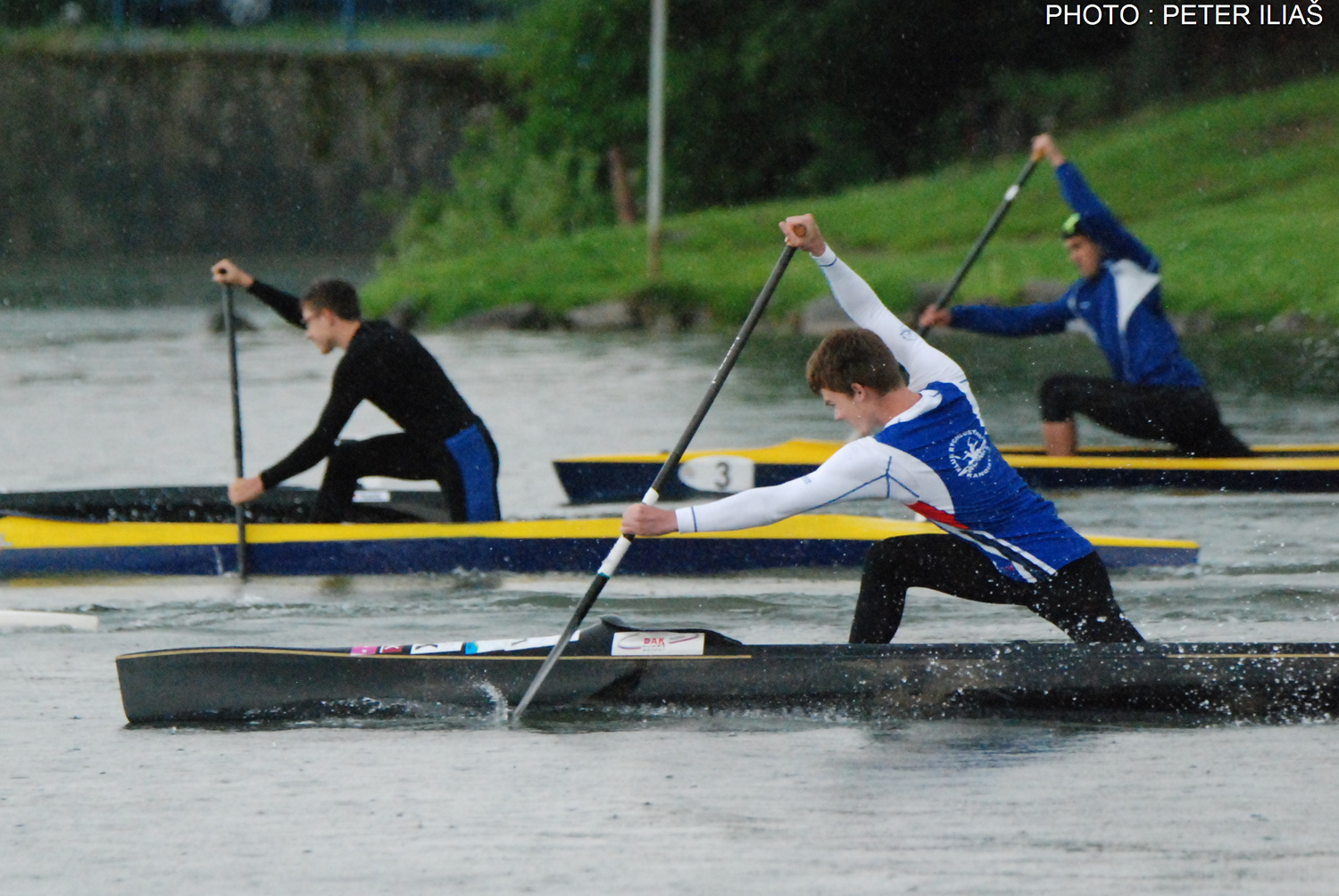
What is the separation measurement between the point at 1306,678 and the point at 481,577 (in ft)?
11.8

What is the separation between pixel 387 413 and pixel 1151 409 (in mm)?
3699

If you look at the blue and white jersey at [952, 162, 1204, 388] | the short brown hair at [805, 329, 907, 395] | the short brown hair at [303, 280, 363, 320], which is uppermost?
the short brown hair at [805, 329, 907, 395]

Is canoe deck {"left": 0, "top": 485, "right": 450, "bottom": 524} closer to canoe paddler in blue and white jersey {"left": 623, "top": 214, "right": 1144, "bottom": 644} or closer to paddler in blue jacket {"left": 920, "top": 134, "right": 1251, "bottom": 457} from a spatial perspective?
paddler in blue jacket {"left": 920, "top": 134, "right": 1251, "bottom": 457}

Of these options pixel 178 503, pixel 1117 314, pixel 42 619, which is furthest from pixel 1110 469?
pixel 42 619

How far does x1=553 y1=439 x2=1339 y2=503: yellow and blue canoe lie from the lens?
9.34m

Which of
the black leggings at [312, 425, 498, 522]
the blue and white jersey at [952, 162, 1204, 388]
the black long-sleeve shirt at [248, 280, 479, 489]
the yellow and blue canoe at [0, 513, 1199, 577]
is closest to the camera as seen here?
the black long-sleeve shirt at [248, 280, 479, 489]

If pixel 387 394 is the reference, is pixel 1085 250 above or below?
above

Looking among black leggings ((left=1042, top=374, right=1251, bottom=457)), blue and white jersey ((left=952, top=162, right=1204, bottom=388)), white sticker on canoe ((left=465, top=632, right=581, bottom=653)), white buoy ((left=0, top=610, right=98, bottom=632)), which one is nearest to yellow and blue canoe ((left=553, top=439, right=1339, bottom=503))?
black leggings ((left=1042, top=374, right=1251, bottom=457))

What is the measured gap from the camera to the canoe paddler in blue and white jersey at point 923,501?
16.8 ft

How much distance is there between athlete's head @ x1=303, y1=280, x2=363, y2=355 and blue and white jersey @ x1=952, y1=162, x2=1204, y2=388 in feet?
11.0

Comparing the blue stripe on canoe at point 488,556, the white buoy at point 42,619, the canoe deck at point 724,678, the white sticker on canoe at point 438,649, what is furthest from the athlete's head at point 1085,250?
the white buoy at point 42,619

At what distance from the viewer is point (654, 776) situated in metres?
4.98

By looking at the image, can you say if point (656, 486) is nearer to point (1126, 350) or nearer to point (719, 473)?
point (719, 473)

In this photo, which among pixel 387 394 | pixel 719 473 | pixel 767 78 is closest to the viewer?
pixel 387 394
